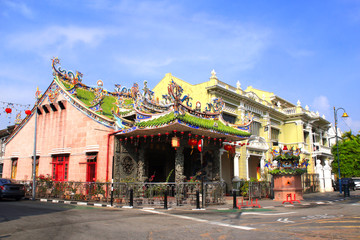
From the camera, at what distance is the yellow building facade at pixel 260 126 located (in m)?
26.8

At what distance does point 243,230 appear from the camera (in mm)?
9172

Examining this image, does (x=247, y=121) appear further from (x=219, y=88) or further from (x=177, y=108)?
(x=177, y=108)

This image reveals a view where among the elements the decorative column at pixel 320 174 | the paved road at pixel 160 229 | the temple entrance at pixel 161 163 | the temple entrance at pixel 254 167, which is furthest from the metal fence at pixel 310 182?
the paved road at pixel 160 229

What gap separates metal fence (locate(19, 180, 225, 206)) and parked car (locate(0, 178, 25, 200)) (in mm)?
2660

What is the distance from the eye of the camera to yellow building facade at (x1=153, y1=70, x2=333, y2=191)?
26.8 metres

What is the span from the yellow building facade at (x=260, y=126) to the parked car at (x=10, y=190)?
12.7 meters

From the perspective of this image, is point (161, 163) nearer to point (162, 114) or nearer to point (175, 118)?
point (162, 114)

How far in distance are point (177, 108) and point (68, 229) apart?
9.21 meters

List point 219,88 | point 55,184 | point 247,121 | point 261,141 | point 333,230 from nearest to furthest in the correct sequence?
point 333,230 → point 55,184 → point 247,121 → point 219,88 → point 261,141

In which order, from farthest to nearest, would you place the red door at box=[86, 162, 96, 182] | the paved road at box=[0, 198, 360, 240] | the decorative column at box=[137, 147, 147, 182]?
the red door at box=[86, 162, 96, 182] < the decorative column at box=[137, 147, 147, 182] < the paved road at box=[0, 198, 360, 240]

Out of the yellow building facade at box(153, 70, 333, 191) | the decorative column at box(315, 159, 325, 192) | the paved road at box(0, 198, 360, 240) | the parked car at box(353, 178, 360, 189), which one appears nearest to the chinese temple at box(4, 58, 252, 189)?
the yellow building facade at box(153, 70, 333, 191)

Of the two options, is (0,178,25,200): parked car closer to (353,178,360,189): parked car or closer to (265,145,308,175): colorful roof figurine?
(265,145,308,175): colorful roof figurine

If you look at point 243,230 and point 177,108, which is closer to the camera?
point 243,230

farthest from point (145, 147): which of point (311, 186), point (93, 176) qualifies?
point (311, 186)
